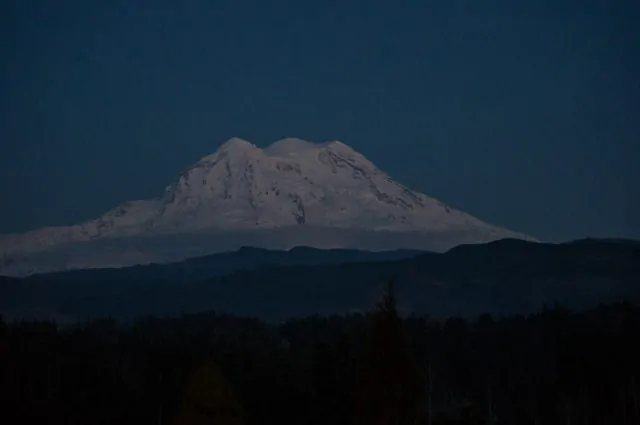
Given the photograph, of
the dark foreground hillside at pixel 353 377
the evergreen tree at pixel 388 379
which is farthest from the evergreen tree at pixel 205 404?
the evergreen tree at pixel 388 379

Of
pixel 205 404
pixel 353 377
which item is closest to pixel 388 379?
pixel 205 404

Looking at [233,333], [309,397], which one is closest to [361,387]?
[309,397]

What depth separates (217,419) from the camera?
39219mm

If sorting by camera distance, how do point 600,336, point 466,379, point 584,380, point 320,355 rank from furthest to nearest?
point 466,379 → point 600,336 → point 584,380 → point 320,355

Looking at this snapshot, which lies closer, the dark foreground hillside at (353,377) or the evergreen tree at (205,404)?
the dark foreground hillside at (353,377)

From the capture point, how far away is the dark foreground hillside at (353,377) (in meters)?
33.5

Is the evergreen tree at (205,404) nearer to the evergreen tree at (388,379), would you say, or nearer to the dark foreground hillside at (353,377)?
the dark foreground hillside at (353,377)

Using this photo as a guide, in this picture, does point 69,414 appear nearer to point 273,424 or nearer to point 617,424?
point 273,424

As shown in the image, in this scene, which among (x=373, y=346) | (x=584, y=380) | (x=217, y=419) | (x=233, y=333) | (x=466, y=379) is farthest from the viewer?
(x=233, y=333)

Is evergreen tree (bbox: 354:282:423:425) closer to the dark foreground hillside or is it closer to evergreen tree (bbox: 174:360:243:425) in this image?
the dark foreground hillside

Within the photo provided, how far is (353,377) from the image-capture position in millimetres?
43344

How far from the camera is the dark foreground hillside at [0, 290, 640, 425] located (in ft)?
110

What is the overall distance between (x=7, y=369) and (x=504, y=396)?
31.8 meters

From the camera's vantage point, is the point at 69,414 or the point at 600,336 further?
the point at 600,336
